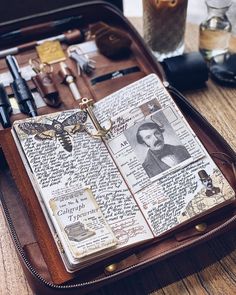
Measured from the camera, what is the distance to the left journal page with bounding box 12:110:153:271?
0.73 m

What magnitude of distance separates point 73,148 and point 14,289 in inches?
8.2

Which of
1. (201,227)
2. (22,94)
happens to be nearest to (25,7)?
(22,94)

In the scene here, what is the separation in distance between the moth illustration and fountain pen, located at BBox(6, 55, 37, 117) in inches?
2.6

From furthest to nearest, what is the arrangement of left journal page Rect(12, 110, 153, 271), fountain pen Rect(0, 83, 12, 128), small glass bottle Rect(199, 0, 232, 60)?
small glass bottle Rect(199, 0, 232, 60) < fountain pen Rect(0, 83, 12, 128) < left journal page Rect(12, 110, 153, 271)

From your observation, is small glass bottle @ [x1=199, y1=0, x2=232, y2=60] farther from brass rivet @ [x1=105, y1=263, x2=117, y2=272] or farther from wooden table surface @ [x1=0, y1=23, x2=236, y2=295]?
brass rivet @ [x1=105, y1=263, x2=117, y2=272]

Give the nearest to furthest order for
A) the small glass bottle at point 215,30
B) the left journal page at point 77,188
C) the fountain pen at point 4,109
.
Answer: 1. the left journal page at point 77,188
2. the fountain pen at point 4,109
3. the small glass bottle at point 215,30

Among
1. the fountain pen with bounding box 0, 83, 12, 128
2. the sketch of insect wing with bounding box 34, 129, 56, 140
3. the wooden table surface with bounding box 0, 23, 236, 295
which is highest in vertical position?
the fountain pen with bounding box 0, 83, 12, 128

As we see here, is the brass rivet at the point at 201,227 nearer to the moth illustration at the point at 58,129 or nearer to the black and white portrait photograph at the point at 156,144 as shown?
the black and white portrait photograph at the point at 156,144

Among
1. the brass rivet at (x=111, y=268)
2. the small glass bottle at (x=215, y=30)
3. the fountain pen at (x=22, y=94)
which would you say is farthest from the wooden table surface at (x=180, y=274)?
the small glass bottle at (x=215, y=30)

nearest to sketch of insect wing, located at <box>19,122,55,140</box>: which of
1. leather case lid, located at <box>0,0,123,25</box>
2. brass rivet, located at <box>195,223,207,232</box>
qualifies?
brass rivet, located at <box>195,223,207,232</box>

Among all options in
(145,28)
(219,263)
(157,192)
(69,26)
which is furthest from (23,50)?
(219,263)

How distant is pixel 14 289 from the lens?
77 centimetres

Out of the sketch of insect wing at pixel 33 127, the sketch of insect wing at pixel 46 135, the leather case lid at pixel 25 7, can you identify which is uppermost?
the leather case lid at pixel 25 7

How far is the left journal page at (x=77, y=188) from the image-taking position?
2.39 ft
